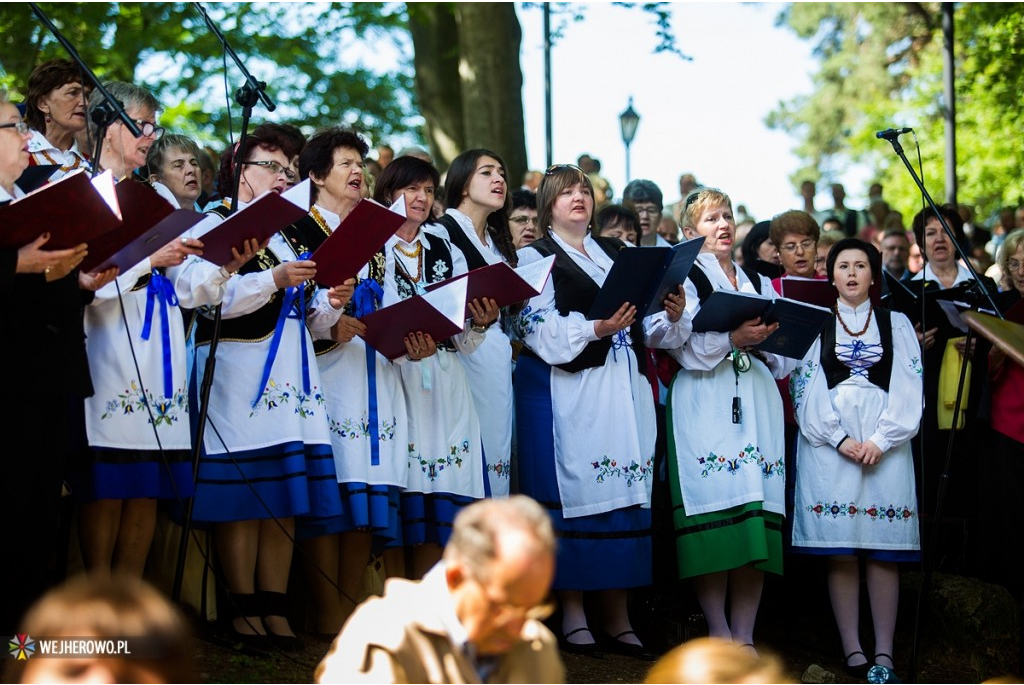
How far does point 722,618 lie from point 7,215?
3869 millimetres

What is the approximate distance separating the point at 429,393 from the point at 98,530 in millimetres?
1576

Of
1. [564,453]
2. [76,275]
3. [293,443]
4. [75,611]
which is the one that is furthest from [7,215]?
[564,453]

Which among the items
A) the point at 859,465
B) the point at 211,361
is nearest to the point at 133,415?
the point at 211,361

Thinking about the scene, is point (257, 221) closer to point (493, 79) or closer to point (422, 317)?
point (422, 317)

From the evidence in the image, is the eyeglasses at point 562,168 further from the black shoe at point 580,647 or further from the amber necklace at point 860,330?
the black shoe at point 580,647

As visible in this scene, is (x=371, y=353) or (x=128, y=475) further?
(x=371, y=353)

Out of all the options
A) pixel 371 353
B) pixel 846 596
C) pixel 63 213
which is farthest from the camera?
pixel 846 596

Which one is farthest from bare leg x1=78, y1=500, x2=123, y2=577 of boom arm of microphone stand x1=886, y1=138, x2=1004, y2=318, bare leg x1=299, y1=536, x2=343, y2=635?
boom arm of microphone stand x1=886, y1=138, x2=1004, y2=318

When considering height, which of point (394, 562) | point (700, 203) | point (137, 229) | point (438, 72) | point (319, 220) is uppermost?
point (438, 72)

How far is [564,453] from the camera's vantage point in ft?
20.5

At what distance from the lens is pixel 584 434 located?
20.5 feet

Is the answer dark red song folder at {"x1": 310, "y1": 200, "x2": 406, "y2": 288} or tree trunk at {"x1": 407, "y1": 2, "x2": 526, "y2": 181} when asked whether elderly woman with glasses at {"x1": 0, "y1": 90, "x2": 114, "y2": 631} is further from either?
tree trunk at {"x1": 407, "y1": 2, "x2": 526, "y2": 181}

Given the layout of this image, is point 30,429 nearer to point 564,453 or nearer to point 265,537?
point 265,537

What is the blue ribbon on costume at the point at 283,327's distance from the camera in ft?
17.2
